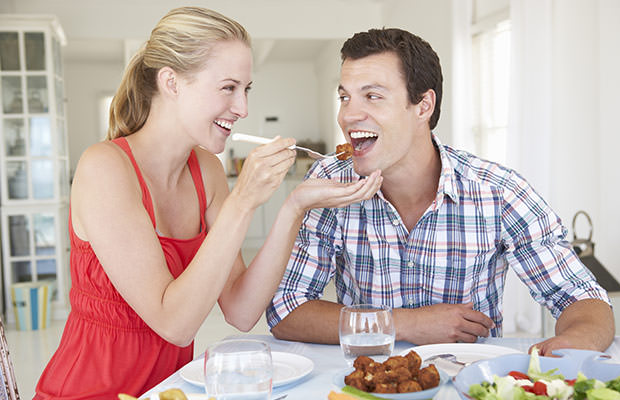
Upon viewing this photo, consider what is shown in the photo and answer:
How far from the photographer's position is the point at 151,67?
1547 millimetres

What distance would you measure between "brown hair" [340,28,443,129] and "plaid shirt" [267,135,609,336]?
8.5 inches

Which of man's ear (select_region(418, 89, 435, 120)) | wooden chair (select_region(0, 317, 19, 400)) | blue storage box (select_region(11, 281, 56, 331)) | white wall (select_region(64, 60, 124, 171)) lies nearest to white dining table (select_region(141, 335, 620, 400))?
wooden chair (select_region(0, 317, 19, 400))

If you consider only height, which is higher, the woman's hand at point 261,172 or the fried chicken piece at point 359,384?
the woman's hand at point 261,172

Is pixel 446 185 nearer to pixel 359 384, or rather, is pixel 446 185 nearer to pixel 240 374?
pixel 359 384

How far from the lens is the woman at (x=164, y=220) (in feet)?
4.31

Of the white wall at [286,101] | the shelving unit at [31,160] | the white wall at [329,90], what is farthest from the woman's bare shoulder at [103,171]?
the white wall at [286,101]

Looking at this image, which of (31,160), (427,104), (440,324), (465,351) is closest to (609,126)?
(427,104)

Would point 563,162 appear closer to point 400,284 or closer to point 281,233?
point 400,284

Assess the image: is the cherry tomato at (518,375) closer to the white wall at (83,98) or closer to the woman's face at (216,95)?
the woman's face at (216,95)

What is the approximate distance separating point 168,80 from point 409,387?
0.95 metres

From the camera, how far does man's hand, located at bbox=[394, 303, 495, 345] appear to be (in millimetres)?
1401

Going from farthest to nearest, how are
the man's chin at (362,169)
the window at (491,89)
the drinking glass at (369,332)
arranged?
the window at (491,89) < the man's chin at (362,169) < the drinking glass at (369,332)

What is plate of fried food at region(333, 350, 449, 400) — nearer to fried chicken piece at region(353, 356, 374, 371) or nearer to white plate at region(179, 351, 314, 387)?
fried chicken piece at region(353, 356, 374, 371)

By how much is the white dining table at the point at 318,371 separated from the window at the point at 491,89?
121 inches
